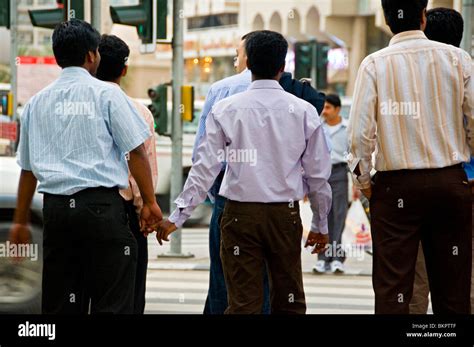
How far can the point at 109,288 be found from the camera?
5234mm

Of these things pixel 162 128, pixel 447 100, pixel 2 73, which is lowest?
pixel 2 73

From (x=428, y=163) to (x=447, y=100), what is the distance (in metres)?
0.29

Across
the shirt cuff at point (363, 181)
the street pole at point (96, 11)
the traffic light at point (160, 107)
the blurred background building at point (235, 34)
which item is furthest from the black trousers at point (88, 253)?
the blurred background building at point (235, 34)

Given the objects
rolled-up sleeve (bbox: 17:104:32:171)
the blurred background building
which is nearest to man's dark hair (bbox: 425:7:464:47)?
rolled-up sleeve (bbox: 17:104:32:171)

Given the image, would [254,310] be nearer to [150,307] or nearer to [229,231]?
[229,231]

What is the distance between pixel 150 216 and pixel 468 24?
4.97m

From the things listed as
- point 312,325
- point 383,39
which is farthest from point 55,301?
point 383,39

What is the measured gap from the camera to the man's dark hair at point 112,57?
609cm

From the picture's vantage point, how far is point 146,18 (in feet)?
37.7

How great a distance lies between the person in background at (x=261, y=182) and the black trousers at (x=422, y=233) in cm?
43

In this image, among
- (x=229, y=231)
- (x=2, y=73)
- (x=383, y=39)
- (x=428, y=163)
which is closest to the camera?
(x=428, y=163)

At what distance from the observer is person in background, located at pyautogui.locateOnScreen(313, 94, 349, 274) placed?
36.9 feet

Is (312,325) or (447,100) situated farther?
(312,325)

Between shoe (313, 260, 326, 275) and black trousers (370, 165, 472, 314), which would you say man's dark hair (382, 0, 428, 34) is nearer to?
black trousers (370, 165, 472, 314)
